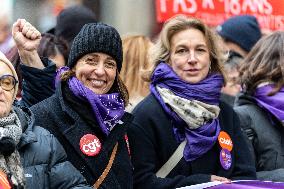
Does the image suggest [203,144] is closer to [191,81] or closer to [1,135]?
[191,81]

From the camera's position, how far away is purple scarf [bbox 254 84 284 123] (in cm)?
583

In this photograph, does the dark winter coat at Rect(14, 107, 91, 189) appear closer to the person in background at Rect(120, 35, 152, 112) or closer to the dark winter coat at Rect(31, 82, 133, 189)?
the dark winter coat at Rect(31, 82, 133, 189)

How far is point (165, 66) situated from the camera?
5.40 meters

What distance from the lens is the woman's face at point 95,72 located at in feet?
16.2

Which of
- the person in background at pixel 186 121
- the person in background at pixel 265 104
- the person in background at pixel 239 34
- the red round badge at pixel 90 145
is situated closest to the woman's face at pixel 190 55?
the person in background at pixel 186 121

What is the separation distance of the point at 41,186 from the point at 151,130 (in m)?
1.14

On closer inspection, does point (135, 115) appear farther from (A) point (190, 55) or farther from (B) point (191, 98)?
(A) point (190, 55)

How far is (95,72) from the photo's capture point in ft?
16.1

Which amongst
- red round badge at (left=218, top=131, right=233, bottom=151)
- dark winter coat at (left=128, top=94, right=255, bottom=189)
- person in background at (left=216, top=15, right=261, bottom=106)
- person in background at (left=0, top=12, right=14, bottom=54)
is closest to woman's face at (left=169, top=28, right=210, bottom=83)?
dark winter coat at (left=128, top=94, right=255, bottom=189)

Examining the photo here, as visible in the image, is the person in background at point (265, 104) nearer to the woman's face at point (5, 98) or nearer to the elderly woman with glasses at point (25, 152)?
the elderly woman with glasses at point (25, 152)

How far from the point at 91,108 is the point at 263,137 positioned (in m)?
1.53

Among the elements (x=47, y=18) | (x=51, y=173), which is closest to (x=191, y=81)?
(x=51, y=173)

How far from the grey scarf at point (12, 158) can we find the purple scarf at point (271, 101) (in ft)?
7.55

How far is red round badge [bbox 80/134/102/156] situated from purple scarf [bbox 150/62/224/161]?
2.15 feet
